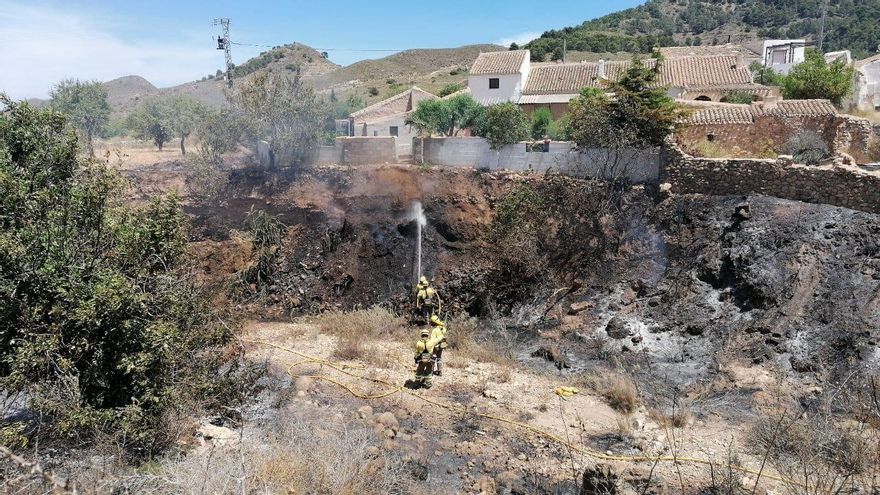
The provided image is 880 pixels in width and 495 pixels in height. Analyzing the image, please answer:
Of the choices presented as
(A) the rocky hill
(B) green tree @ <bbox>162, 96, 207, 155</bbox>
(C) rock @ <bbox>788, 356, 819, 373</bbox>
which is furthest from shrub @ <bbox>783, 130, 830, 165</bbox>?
(A) the rocky hill

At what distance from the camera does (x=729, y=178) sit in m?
15.7

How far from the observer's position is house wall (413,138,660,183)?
56.2ft

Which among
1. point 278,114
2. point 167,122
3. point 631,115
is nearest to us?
point 631,115

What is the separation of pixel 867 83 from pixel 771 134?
672 inches

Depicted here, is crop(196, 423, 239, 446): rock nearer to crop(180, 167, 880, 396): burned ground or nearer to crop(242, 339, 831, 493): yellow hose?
crop(242, 339, 831, 493): yellow hose

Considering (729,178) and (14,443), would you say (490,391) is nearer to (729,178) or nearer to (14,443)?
(14,443)

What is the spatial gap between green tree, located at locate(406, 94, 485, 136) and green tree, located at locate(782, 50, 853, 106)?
1133cm

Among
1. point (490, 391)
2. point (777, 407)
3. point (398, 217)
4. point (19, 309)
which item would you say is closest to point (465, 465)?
point (490, 391)

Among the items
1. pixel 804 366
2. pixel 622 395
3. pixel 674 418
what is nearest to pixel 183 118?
pixel 622 395

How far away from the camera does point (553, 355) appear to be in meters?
13.3

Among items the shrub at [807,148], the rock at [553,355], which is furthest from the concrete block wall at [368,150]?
the shrub at [807,148]

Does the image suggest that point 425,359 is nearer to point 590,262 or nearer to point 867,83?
point 590,262

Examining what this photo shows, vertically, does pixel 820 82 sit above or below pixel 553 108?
above

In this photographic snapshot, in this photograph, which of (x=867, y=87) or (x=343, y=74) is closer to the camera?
(x=867, y=87)
